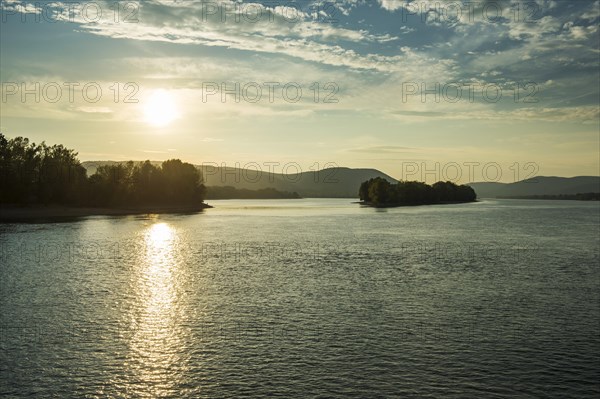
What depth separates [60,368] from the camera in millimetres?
27391

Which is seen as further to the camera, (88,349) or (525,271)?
(525,271)

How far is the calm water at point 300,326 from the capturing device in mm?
25625

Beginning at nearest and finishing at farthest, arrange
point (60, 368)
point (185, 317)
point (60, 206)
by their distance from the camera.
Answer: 1. point (60, 368)
2. point (185, 317)
3. point (60, 206)

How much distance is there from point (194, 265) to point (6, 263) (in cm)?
2566

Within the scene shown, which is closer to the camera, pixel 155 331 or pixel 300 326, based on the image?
pixel 155 331

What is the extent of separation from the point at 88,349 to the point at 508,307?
3380 centimetres

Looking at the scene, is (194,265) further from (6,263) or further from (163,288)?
(6,263)

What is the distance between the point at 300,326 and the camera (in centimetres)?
3538

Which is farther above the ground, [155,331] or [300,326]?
[300,326]

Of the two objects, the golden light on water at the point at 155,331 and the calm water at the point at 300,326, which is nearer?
the calm water at the point at 300,326

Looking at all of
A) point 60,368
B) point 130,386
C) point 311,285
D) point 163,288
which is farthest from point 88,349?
point 311,285

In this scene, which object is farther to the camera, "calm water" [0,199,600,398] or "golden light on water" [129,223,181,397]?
"golden light on water" [129,223,181,397]

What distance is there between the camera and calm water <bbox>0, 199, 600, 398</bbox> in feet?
84.1

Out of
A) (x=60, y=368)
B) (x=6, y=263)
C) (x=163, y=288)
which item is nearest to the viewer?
(x=60, y=368)
